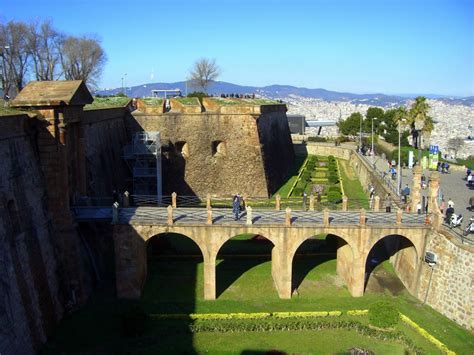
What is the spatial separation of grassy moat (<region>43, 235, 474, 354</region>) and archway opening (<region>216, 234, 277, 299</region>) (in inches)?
2.0

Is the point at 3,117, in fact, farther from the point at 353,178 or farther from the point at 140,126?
the point at 353,178

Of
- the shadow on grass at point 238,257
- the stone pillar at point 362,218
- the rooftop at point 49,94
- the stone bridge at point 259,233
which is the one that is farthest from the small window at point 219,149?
the stone pillar at point 362,218

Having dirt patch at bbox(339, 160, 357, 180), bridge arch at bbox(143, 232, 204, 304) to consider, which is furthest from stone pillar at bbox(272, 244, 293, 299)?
dirt patch at bbox(339, 160, 357, 180)

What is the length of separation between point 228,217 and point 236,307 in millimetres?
4341

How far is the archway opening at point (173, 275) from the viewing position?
2267 centimetres

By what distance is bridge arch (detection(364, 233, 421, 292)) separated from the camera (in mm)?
23569

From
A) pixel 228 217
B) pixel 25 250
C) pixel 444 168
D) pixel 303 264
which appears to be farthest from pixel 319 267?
pixel 444 168

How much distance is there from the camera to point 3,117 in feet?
62.3

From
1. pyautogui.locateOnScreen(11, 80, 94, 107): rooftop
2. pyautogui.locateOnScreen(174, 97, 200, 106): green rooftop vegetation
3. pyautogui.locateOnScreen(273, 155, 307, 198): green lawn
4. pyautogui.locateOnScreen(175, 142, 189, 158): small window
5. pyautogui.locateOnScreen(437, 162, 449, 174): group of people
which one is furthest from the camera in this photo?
pyautogui.locateOnScreen(273, 155, 307, 198): green lawn

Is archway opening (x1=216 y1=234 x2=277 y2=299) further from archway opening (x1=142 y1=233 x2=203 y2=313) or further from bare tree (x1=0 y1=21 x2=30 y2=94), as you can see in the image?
bare tree (x1=0 y1=21 x2=30 y2=94)

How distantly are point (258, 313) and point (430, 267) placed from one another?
8.25 metres

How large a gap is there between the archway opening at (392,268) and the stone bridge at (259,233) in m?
0.41

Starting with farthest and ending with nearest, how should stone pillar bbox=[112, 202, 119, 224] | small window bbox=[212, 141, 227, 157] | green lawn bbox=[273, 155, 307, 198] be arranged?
green lawn bbox=[273, 155, 307, 198] → small window bbox=[212, 141, 227, 157] → stone pillar bbox=[112, 202, 119, 224]

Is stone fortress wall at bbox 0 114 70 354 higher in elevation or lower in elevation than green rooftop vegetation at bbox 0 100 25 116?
lower
